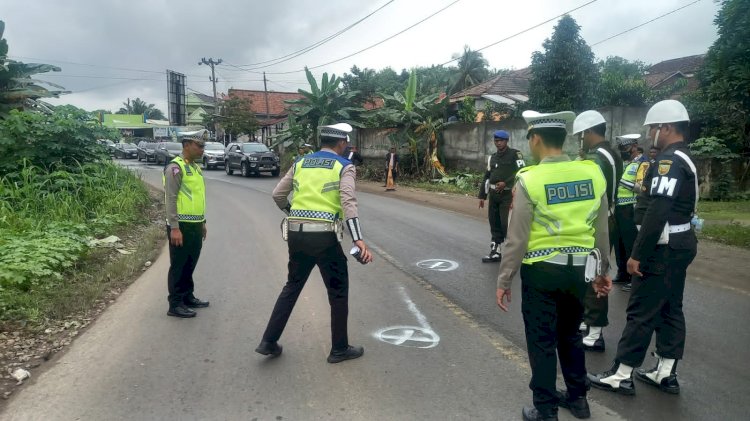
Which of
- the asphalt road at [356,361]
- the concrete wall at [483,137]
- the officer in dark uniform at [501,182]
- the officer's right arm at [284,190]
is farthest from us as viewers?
the concrete wall at [483,137]

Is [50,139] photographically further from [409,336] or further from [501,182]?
[409,336]

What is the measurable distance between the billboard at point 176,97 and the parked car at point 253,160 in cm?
2868

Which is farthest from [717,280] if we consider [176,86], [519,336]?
[176,86]

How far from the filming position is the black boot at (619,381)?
3.80 meters

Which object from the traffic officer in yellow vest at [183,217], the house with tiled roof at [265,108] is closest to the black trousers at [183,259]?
the traffic officer in yellow vest at [183,217]

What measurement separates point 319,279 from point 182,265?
203cm

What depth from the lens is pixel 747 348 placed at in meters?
4.64

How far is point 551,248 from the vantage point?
3264 millimetres

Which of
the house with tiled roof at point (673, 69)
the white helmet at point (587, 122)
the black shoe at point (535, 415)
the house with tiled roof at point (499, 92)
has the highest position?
the house with tiled roof at point (673, 69)

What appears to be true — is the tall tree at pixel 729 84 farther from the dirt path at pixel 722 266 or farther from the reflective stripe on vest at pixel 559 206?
the reflective stripe on vest at pixel 559 206

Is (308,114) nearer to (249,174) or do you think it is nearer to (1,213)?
(249,174)

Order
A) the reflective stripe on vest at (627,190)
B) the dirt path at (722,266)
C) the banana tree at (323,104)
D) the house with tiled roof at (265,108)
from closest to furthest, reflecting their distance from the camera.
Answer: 1. the reflective stripe on vest at (627,190)
2. the dirt path at (722,266)
3. the banana tree at (323,104)
4. the house with tiled roof at (265,108)

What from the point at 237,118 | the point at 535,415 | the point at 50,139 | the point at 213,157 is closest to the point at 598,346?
the point at 535,415

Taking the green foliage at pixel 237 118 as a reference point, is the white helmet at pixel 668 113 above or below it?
below
